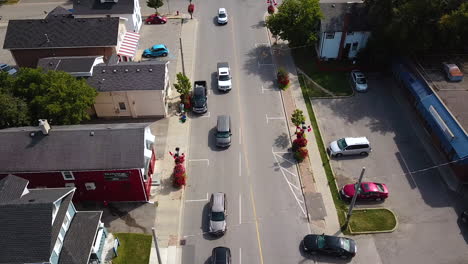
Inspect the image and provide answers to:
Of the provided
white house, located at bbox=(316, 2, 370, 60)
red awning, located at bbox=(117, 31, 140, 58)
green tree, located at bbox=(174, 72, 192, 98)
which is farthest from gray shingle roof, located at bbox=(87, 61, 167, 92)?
white house, located at bbox=(316, 2, 370, 60)

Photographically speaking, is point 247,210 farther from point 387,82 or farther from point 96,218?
point 387,82

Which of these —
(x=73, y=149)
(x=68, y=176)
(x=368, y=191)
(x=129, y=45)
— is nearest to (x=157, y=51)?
(x=129, y=45)

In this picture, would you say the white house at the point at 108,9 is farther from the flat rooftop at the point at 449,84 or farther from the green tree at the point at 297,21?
the flat rooftop at the point at 449,84

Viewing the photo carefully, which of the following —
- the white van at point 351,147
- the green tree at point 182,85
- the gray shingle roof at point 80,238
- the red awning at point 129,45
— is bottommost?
the white van at point 351,147

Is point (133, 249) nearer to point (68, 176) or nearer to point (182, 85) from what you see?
point (68, 176)

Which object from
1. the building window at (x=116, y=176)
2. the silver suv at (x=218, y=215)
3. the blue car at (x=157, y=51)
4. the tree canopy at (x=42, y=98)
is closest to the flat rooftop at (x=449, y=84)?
the silver suv at (x=218, y=215)

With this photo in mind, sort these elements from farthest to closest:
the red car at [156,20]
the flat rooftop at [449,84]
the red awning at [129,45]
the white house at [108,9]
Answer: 1. the red car at [156,20]
2. the white house at [108,9]
3. the red awning at [129,45]
4. the flat rooftop at [449,84]
